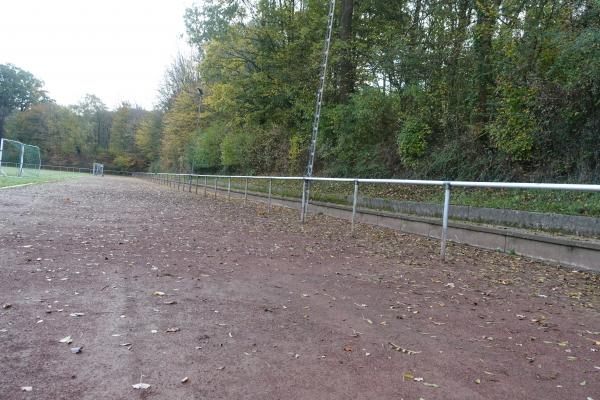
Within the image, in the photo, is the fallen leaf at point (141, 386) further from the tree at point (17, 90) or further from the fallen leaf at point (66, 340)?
the tree at point (17, 90)

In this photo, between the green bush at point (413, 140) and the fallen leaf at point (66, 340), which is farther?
the green bush at point (413, 140)

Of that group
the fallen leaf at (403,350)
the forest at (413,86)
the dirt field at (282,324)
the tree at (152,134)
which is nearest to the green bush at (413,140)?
the forest at (413,86)

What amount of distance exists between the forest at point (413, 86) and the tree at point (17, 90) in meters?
75.1

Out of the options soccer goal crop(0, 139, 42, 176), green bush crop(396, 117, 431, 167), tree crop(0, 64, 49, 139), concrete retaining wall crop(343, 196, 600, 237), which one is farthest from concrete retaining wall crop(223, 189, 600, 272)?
tree crop(0, 64, 49, 139)

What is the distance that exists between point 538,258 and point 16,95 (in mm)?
100209

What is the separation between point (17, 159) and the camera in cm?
2819

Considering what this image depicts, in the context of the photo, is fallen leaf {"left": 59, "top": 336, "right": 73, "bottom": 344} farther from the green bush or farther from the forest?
the green bush

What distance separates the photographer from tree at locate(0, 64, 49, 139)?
83.4 m

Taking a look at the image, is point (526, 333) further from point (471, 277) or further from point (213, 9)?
point (213, 9)

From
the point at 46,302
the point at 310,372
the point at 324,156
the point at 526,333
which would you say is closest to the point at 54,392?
the point at 310,372

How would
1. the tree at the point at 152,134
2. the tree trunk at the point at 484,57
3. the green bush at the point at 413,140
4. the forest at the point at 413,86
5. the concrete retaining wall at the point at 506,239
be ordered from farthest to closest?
1. the tree at the point at 152,134
2. the green bush at the point at 413,140
3. the tree trunk at the point at 484,57
4. the forest at the point at 413,86
5. the concrete retaining wall at the point at 506,239

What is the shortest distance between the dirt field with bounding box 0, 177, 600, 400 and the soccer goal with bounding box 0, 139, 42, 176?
24188 millimetres

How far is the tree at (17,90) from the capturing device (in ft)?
274

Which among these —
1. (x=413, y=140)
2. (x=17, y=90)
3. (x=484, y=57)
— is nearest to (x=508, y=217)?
(x=413, y=140)
